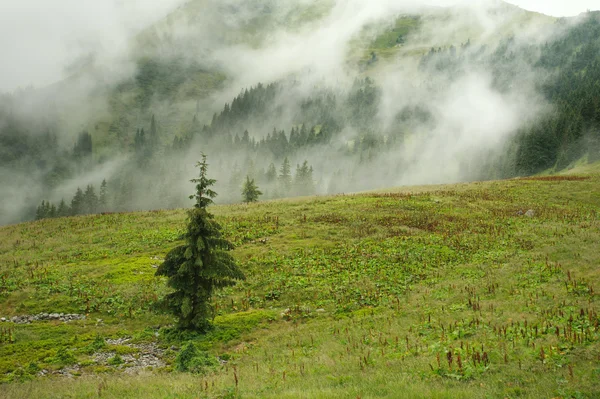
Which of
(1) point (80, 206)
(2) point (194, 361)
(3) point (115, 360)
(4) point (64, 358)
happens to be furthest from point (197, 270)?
(1) point (80, 206)

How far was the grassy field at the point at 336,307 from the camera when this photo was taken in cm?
1003

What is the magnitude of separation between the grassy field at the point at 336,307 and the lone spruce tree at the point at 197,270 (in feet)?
3.67

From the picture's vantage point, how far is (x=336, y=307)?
1994cm

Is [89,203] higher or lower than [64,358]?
higher

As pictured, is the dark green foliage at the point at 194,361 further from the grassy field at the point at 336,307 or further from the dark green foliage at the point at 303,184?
the dark green foliage at the point at 303,184

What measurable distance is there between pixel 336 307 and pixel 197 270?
7.76m

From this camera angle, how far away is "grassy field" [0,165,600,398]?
10031 millimetres

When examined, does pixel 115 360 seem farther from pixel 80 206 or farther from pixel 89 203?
pixel 89 203

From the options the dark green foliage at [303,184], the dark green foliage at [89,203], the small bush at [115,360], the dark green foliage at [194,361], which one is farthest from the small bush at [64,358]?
the dark green foliage at [89,203]

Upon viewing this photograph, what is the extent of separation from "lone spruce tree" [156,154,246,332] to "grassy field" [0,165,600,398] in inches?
44.0

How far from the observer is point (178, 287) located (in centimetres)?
1694

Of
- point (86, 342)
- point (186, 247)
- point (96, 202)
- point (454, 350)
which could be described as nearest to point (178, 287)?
point (186, 247)

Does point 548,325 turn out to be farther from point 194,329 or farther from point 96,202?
point 96,202

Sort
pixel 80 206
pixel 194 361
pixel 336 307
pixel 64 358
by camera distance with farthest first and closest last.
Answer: pixel 80 206 → pixel 336 307 → pixel 64 358 → pixel 194 361
